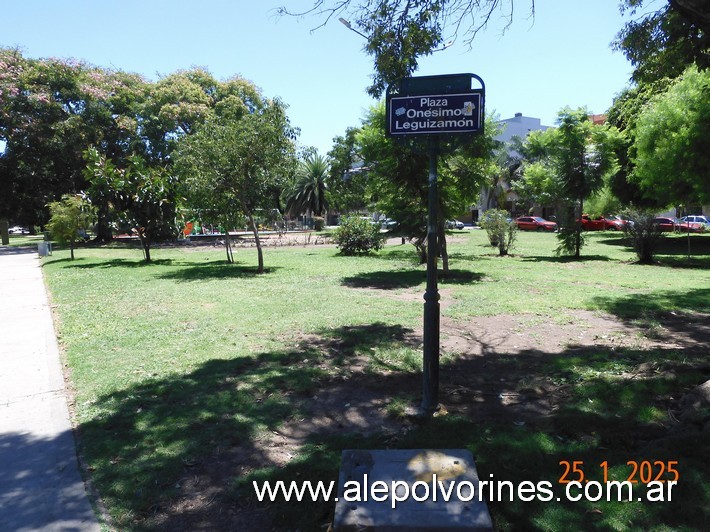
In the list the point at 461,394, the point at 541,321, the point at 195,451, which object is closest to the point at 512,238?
the point at 541,321

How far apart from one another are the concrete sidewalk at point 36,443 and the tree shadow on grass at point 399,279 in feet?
25.6

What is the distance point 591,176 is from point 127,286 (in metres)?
18.1

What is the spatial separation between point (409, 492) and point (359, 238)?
22013 mm

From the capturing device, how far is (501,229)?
24016mm

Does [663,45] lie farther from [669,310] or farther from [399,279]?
[399,279]

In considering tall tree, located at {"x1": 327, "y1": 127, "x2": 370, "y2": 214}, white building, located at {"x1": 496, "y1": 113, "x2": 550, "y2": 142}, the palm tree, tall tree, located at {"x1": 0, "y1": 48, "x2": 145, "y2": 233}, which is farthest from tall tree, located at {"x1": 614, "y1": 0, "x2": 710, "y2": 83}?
white building, located at {"x1": 496, "y1": 113, "x2": 550, "y2": 142}

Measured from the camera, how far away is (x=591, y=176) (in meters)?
21.4

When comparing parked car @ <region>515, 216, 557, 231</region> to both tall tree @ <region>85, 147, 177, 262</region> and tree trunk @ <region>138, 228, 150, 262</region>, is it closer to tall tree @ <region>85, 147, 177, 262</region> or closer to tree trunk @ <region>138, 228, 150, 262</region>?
tall tree @ <region>85, 147, 177, 262</region>

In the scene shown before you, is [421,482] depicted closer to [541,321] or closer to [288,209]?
[541,321]

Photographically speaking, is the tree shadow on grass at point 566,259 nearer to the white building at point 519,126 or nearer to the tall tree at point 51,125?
the tall tree at point 51,125

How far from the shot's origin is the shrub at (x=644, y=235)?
19156 millimetres

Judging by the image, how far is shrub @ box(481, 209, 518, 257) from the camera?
23.8 m

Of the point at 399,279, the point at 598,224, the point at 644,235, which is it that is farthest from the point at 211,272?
the point at 598,224

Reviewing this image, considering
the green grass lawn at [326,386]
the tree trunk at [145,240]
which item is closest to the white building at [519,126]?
the tree trunk at [145,240]
